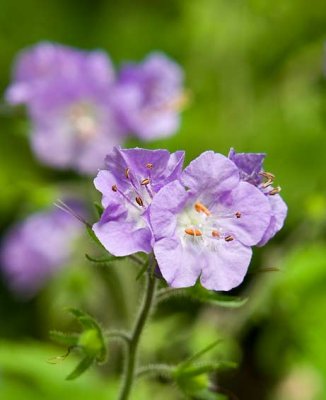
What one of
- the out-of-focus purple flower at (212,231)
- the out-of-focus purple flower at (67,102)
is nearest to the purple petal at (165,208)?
the out-of-focus purple flower at (212,231)

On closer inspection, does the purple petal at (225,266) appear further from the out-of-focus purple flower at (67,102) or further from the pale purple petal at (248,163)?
the out-of-focus purple flower at (67,102)

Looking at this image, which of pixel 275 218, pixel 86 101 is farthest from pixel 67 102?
pixel 275 218

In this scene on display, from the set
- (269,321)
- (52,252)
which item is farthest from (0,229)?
(269,321)

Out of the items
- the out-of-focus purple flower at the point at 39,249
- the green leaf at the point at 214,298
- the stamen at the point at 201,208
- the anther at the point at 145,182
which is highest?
the anther at the point at 145,182

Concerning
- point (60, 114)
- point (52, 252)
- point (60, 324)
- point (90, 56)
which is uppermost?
point (90, 56)

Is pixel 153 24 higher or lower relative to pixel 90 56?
lower

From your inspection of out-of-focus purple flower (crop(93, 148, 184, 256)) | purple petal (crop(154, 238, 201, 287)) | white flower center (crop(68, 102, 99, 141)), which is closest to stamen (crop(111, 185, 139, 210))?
out-of-focus purple flower (crop(93, 148, 184, 256))

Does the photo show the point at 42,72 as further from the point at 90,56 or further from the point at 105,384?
the point at 105,384
